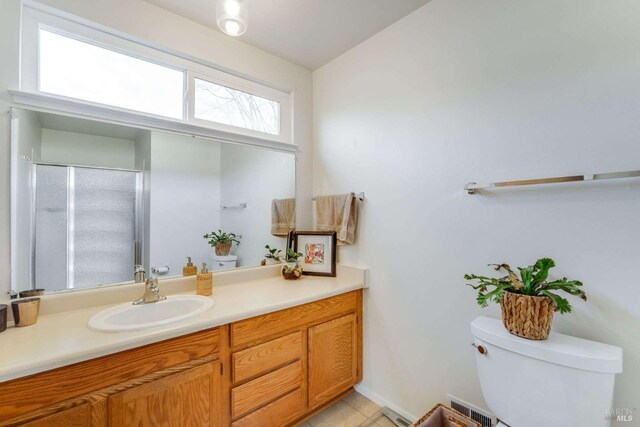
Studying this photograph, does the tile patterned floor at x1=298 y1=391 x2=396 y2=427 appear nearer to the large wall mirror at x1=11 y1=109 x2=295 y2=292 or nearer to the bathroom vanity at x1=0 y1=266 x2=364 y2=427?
the bathroom vanity at x1=0 y1=266 x2=364 y2=427

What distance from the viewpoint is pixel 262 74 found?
2111 mm

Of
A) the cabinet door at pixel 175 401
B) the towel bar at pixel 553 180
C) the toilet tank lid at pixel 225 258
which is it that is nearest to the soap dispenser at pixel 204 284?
the toilet tank lid at pixel 225 258

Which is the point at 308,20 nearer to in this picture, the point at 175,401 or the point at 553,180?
the point at 553,180

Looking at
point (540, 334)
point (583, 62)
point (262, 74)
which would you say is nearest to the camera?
point (540, 334)

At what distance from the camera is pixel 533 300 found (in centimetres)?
105

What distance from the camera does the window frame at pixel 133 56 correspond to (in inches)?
53.1

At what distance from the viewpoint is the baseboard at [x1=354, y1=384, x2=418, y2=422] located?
5.69 ft

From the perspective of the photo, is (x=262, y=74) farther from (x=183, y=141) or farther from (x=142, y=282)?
(x=142, y=282)

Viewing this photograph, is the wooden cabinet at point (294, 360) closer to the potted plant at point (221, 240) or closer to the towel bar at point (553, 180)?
the potted plant at point (221, 240)

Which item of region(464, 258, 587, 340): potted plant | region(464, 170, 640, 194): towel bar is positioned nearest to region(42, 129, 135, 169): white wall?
region(464, 170, 640, 194): towel bar

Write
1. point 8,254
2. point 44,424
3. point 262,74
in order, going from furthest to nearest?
point 262,74 → point 8,254 → point 44,424

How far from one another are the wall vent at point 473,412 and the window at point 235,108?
7.01 feet

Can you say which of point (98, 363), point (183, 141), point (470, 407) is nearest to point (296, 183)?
point (183, 141)

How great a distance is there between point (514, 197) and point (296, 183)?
151 cm
